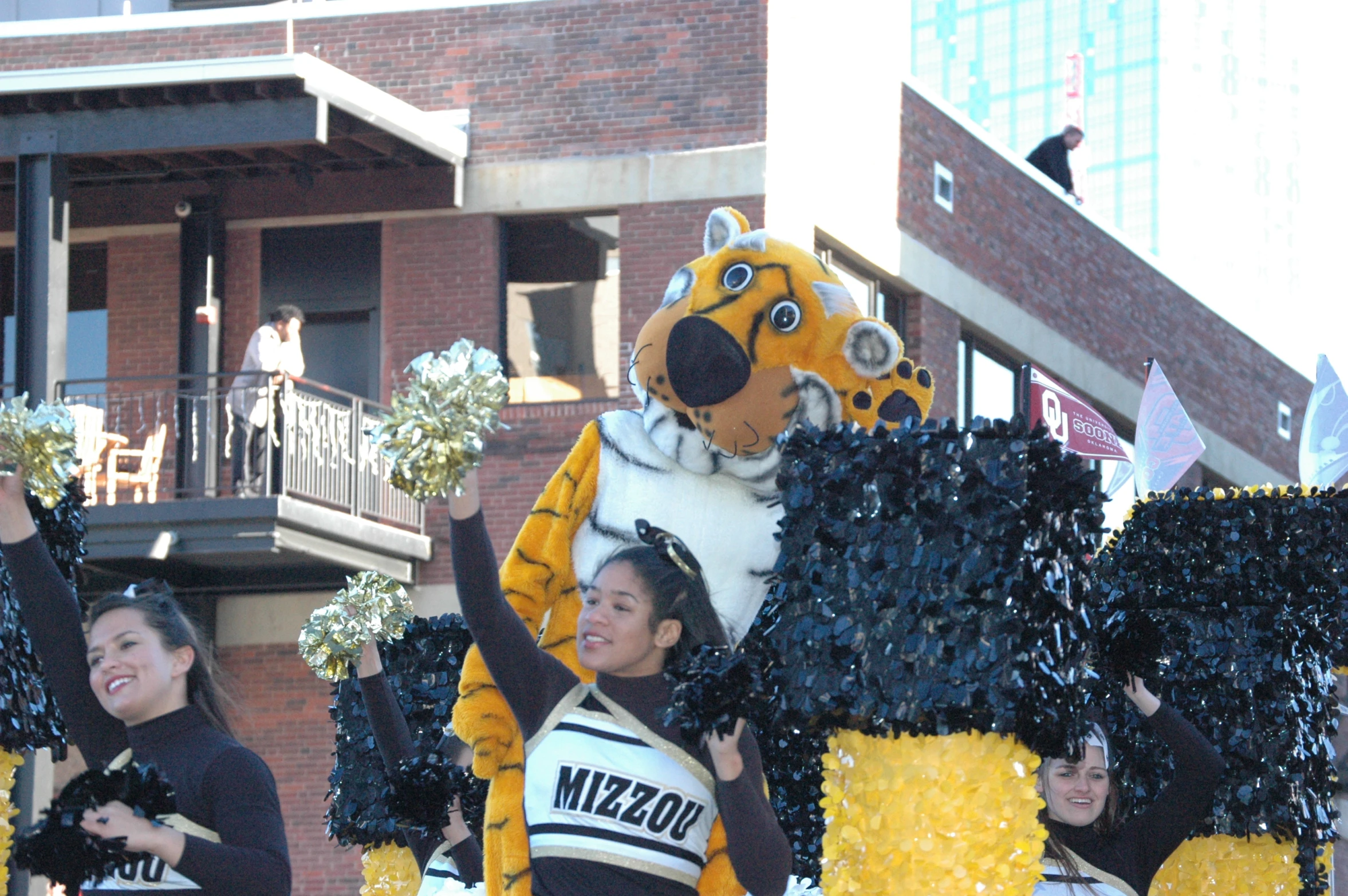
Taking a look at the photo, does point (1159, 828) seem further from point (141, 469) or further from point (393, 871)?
point (141, 469)

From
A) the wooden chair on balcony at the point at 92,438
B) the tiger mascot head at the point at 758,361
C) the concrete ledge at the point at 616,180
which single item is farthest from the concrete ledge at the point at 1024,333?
the tiger mascot head at the point at 758,361

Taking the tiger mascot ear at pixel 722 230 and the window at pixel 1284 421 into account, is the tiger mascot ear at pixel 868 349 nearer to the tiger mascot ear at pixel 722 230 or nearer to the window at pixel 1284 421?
the tiger mascot ear at pixel 722 230

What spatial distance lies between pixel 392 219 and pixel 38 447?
10316 mm

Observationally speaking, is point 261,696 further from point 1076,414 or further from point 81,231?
point 1076,414

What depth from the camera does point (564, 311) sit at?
45.0 ft

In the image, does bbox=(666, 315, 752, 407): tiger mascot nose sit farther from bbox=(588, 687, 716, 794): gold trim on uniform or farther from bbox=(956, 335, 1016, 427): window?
bbox=(956, 335, 1016, 427): window

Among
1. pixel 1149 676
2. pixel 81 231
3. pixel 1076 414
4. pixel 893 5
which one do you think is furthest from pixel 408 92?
pixel 1149 676

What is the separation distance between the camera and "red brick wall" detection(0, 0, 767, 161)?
529 inches

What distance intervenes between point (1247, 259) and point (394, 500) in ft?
288

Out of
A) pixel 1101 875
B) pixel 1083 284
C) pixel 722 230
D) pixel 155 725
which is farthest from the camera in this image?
pixel 1083 284

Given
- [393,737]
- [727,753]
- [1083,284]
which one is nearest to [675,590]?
[727,753]

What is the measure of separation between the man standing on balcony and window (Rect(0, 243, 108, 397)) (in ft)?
5.60

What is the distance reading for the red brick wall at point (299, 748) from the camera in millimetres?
13773

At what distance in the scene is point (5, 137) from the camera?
42.8 feet
